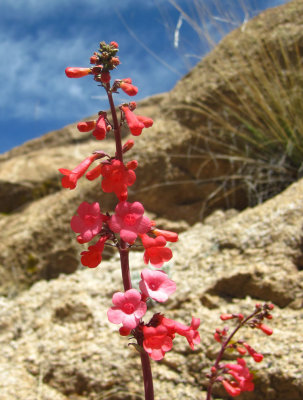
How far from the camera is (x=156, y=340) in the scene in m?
1.03

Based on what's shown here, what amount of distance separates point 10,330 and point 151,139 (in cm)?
221

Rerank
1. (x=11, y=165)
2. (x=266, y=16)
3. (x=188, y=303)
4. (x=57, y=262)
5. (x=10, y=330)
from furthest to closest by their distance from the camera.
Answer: (x=11, y=165)
(x=266, y=16)
(x=57, y=262)
(x=10, y=330)
(x=188, y=303)

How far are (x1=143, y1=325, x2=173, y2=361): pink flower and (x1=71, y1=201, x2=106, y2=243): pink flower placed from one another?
297 millimetres

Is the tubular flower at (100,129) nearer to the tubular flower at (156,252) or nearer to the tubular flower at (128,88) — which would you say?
the tubular flower at (128,88)

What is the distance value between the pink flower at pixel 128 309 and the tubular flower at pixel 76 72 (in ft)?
2.18

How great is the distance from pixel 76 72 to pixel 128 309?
2.36ft

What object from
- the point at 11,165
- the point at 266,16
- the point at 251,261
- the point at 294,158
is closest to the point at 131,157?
the point at 294,158

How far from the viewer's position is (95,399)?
2.12m

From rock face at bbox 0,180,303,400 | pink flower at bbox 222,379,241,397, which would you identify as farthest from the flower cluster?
rock face at bbox 0,180,303,400

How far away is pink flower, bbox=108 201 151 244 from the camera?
3.35 ft

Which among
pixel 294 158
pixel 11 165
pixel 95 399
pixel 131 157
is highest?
pixel 11 165

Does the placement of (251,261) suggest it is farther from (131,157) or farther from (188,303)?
(131,157)

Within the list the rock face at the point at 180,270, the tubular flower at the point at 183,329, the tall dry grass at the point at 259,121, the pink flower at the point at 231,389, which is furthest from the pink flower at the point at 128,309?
the tall dry grass at the point at 259,121

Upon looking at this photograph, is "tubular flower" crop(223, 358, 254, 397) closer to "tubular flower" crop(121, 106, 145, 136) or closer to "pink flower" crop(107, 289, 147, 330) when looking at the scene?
"pink flower" crop(107, 289, 147, 330)
